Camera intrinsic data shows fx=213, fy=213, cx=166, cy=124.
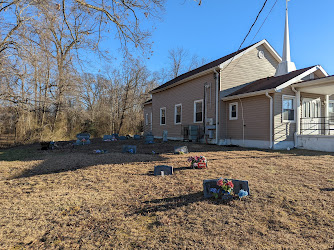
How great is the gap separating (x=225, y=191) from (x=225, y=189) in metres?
0.07

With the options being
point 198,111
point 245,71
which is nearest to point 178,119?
point 198,111

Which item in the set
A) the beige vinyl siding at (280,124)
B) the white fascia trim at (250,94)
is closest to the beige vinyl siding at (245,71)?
the white fascia trim at (250,94)

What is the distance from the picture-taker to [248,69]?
1349 centimetres

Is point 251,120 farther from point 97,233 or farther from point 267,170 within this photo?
point 97,233

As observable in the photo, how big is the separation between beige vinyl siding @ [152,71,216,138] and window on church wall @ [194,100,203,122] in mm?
274

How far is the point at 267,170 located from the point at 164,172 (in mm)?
2802

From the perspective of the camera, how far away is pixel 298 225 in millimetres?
2648

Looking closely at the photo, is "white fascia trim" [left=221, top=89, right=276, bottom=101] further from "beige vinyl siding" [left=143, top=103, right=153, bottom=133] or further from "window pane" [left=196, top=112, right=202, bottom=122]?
"beige vinyl siding" [left=143, top=103, right=153, bottom=133]

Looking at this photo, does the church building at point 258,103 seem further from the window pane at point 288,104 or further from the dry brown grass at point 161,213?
the dry brown grass at point 161,213

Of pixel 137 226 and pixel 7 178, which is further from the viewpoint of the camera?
pixel 7 178

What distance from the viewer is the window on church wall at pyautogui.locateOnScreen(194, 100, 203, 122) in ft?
45.7

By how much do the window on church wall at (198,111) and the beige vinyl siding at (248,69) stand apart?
6.77ft

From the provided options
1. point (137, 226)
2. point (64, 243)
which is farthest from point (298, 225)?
point (64, 243)

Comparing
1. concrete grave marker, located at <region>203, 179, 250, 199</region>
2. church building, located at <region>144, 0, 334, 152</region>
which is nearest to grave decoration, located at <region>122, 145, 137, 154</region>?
church building, located at <region>144, 0, 334, 152</region>
